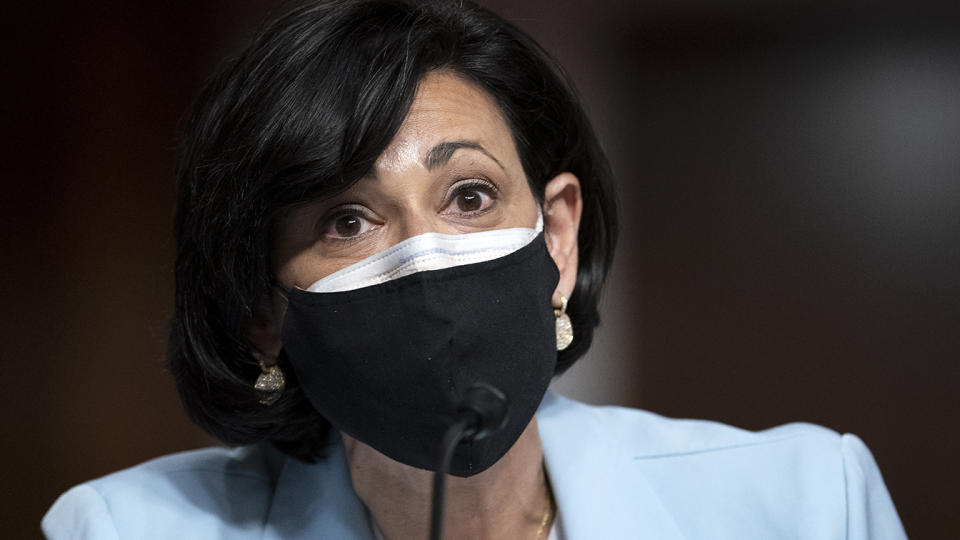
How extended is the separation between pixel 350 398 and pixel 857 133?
1579 millimetres

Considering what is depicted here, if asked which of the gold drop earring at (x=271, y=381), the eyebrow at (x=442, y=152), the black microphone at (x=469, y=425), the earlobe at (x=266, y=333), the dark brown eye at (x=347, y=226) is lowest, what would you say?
the gold drop earring at (x=271, y=381)

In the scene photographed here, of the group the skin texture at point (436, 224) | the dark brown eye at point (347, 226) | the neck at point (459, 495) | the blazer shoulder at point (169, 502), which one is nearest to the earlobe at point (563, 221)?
the skin texture at point (436, 224)

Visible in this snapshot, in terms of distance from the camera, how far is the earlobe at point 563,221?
161 cm

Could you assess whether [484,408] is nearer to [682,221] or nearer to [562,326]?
[562,326]

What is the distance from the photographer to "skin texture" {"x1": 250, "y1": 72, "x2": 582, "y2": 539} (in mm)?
1331

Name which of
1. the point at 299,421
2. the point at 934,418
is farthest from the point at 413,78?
the point at 934,418

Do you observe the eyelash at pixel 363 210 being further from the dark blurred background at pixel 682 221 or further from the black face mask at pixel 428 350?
the dark blurred background at pixel 682 221

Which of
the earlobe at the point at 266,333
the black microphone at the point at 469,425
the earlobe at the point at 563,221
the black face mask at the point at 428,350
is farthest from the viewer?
the earlobe at the point at 563,221

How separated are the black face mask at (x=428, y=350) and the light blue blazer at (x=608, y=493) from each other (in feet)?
0.96

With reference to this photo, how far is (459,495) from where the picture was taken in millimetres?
1480

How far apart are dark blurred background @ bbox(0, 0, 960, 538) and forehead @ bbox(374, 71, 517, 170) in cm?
115

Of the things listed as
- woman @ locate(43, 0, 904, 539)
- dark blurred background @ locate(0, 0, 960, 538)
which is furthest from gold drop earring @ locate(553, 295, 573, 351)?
dark blurred background @ locate(0, 0, 960, 538)

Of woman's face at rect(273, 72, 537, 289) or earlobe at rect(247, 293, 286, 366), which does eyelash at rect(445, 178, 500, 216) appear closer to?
woman's face at rect(273, 72, 537, 289)

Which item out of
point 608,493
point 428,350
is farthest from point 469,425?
point 608,493
